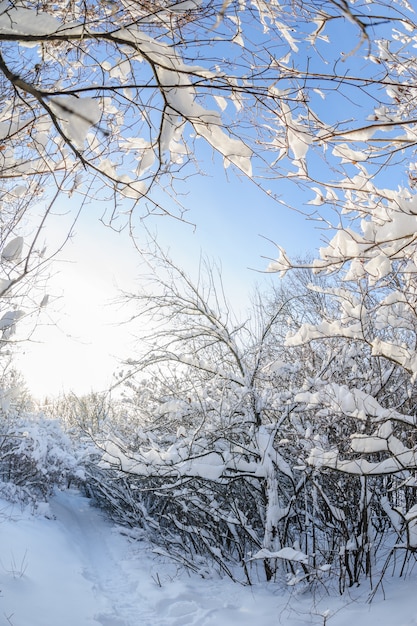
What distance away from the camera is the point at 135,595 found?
6152 millimetres

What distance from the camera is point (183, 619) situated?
4.91m

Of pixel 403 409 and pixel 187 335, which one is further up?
pixel 187 335

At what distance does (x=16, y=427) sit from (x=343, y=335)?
12893 millimetres

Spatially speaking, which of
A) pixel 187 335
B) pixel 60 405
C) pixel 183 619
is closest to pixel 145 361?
pixel 187 335

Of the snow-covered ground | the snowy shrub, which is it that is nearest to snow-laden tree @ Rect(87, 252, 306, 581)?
the snow-covered ground

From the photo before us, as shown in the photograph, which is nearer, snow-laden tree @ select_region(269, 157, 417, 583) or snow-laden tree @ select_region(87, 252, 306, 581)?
snow-laden tree @ select_region(269, 157, 417, 583)

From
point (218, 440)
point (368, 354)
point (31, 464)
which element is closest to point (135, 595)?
point (218, 440)

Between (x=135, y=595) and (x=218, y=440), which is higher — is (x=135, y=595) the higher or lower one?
the lower one

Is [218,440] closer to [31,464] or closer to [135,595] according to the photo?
[135,595]

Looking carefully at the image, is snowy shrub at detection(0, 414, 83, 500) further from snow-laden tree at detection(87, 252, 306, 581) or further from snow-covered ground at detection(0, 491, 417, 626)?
snow-laden tree at detection(87, 252, 306, 581)

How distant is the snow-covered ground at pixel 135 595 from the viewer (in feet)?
12.9

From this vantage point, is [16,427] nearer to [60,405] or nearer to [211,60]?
[211,60]

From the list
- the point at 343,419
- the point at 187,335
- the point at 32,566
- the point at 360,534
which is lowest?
the point at 32,566

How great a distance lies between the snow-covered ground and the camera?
12.9 ft
